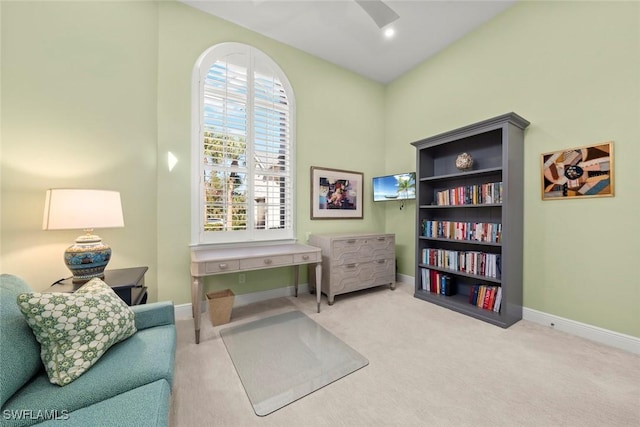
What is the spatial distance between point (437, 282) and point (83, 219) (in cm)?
358

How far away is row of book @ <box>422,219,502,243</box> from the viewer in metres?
2.53

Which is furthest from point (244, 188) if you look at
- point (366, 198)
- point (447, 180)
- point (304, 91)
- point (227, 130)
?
point (447, 180)

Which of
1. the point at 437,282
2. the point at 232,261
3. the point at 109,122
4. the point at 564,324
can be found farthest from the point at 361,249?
the point at 109,122

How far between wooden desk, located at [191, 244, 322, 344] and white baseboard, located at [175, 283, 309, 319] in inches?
14.6

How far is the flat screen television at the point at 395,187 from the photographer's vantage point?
3.45 m

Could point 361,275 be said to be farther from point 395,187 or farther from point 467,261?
point 395,187

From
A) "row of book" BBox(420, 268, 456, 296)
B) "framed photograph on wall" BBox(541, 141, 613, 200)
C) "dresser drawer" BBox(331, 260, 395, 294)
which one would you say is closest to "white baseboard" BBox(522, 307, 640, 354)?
"row of book" BBox(420, 268, 456, 296)

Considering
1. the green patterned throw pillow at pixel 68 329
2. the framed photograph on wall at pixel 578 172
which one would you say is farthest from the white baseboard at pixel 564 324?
the green patterned throw pillow at pixel 68 329

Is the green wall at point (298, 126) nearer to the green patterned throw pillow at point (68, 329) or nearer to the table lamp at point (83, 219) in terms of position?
the table lamp at point (83, 219)

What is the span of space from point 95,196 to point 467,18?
4.12 m

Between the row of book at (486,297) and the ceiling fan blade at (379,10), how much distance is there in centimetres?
284

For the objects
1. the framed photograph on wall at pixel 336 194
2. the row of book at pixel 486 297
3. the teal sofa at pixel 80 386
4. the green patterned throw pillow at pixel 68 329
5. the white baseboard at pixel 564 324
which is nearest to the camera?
the teal sofa at pixel 80 386

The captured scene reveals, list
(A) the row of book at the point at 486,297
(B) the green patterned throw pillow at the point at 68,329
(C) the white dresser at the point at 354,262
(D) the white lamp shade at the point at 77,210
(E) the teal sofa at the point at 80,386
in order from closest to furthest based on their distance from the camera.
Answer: (E) the teal sofa at the point at 80,386 < (B) the green patterned throw pillow at the point at 68,329 < (D) the white lamp shade at the point at 77,210 < (A) the row of book at the point at 486,297 < (C) the white dresser at the point at 354,262

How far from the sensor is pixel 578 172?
219 cm
